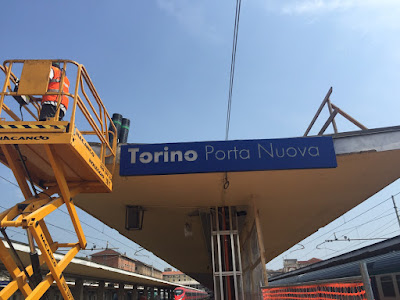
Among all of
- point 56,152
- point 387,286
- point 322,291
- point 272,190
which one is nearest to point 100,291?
point 387,286

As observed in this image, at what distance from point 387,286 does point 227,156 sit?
7.19 metres

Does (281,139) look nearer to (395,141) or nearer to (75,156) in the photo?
(395,141)

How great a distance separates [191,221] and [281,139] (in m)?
4.78

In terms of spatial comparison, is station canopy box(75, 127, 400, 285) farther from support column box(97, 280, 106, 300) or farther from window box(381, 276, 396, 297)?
support column box(97, 280, 106, 300)

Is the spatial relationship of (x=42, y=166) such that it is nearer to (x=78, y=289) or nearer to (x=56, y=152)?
(x=56, y=152)

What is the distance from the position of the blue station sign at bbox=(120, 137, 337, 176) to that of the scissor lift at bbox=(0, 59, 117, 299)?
811 millimetres

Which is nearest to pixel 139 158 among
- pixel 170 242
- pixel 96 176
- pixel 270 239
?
pixel 96 176

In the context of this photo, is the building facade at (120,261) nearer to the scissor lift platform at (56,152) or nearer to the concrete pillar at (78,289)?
the concrete pillar at (78,289)

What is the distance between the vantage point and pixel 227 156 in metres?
5.39

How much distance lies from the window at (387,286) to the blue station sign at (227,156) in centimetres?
592

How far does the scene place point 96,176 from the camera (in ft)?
14.9

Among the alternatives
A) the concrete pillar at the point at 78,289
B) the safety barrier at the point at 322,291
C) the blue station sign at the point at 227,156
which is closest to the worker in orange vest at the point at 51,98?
the blue station sign at the point at 227,156

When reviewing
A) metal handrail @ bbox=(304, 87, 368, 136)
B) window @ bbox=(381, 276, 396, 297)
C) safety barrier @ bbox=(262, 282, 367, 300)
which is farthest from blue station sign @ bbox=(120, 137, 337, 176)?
window @ bbox=(381, 276, 396, 297)

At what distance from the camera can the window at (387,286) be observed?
27.8 feet
